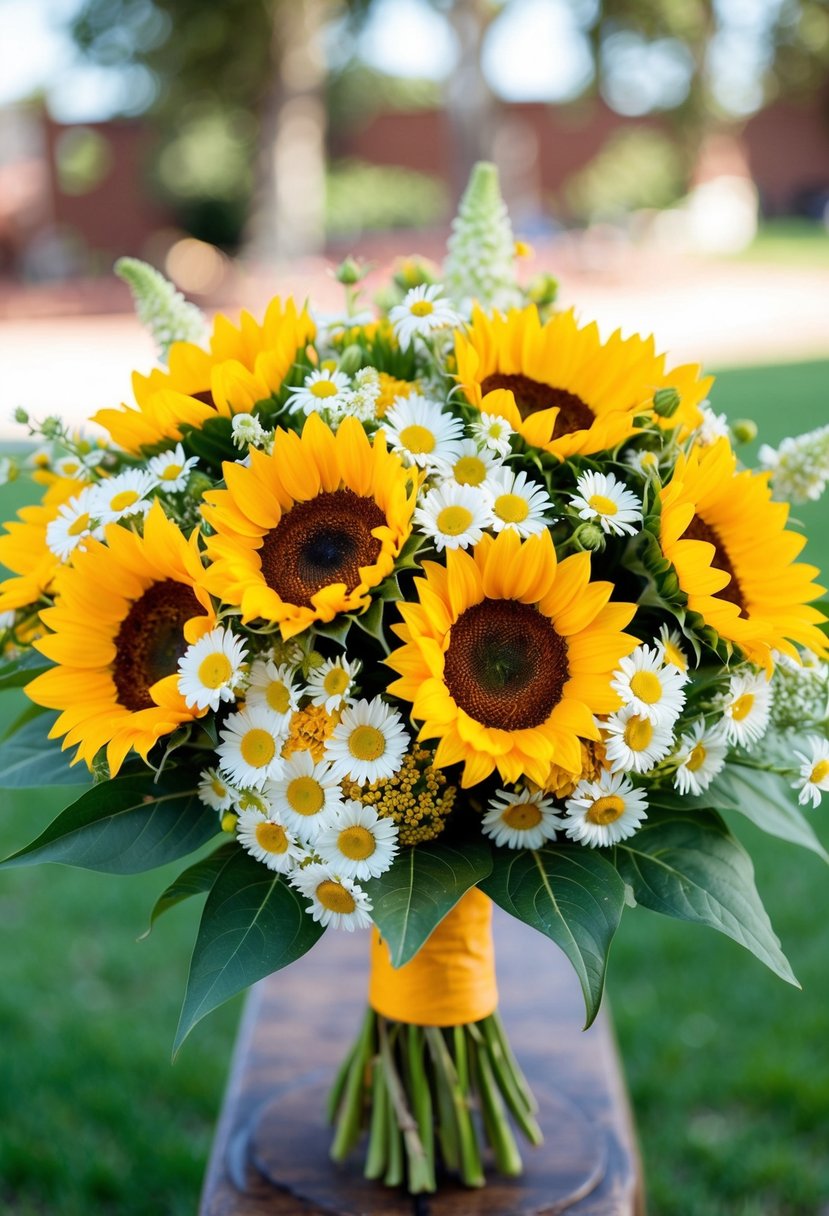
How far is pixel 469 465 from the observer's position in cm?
101

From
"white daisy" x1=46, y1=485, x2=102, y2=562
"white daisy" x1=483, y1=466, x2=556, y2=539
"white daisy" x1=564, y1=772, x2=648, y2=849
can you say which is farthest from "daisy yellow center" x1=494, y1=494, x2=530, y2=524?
"white daisy" x1=46, y1=485, x2=102, y2=562

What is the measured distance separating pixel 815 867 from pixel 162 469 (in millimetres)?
3004

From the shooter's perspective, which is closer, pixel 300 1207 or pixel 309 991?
pixel 300 1207

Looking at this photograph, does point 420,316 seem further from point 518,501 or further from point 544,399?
point 518,501

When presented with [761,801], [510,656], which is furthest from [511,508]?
[761,801]

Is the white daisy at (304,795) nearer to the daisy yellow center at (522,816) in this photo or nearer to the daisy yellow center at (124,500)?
the daisy yellow center at (522,816)

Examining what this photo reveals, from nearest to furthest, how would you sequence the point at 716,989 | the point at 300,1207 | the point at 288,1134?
the point at 300,1207
the point at 288,1134
the point at 716,989

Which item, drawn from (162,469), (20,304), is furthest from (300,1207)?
(20,304)

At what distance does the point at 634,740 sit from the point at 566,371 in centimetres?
36

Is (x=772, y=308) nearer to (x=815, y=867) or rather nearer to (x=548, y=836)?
(x=815, y=867)

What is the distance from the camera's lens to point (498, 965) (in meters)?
1.89

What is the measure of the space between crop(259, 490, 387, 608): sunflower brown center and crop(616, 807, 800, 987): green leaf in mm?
346

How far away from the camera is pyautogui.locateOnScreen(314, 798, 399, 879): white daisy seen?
37.6 inches

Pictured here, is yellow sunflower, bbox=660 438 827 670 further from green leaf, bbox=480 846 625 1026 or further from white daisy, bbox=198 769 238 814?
white daisy, bbox=198 769 238 814
